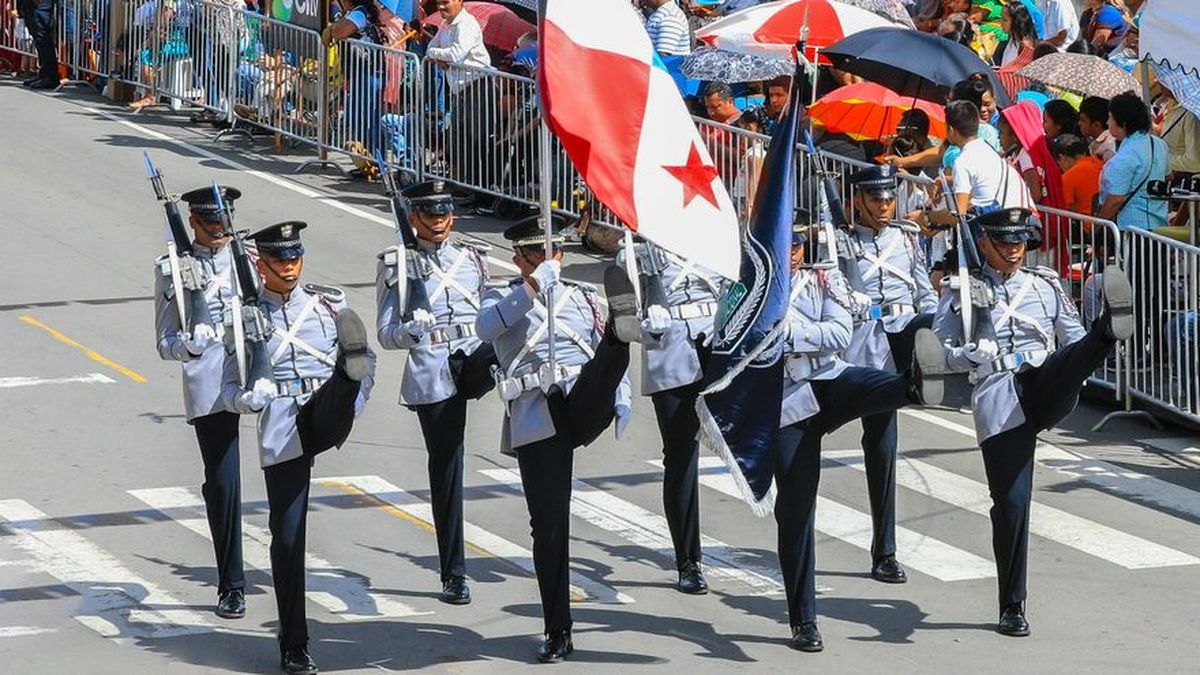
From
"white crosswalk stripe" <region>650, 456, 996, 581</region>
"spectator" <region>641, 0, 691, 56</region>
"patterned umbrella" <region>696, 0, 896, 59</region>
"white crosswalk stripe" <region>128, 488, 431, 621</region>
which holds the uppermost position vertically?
"patterned umbrella" <region>696, 0, 896, 59</region>

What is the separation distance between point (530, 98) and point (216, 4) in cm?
480

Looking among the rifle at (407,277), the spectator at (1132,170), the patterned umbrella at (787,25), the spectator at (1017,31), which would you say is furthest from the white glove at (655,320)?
the spectator at (1017,31)

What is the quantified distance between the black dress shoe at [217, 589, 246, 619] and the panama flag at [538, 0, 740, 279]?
Result: 293 cm

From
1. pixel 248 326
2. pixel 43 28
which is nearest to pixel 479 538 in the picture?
pixel 248 326

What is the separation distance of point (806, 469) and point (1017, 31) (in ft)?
33.8

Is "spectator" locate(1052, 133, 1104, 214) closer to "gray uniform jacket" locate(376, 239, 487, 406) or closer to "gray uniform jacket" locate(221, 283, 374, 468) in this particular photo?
"gray uniform jacket" locate(376, 239, 487, 406)

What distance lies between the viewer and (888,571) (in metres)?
11.9

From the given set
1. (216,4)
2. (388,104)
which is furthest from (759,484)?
(216,4)

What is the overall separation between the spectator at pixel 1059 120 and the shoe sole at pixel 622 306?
7599 millimetres

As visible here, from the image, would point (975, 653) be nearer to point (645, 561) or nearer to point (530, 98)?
point (645, 561)

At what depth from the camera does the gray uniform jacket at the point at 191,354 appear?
36.5 feet

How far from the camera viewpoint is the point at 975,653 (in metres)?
10.6

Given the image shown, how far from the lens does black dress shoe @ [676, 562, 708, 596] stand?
11570 mm

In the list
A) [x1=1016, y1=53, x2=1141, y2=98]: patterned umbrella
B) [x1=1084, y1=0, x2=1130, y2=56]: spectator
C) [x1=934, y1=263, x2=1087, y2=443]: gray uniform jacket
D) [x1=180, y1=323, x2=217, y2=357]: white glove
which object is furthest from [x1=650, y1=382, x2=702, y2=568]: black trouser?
[x1=1084, y1=0, x2=1130, y2=56]: spectator
